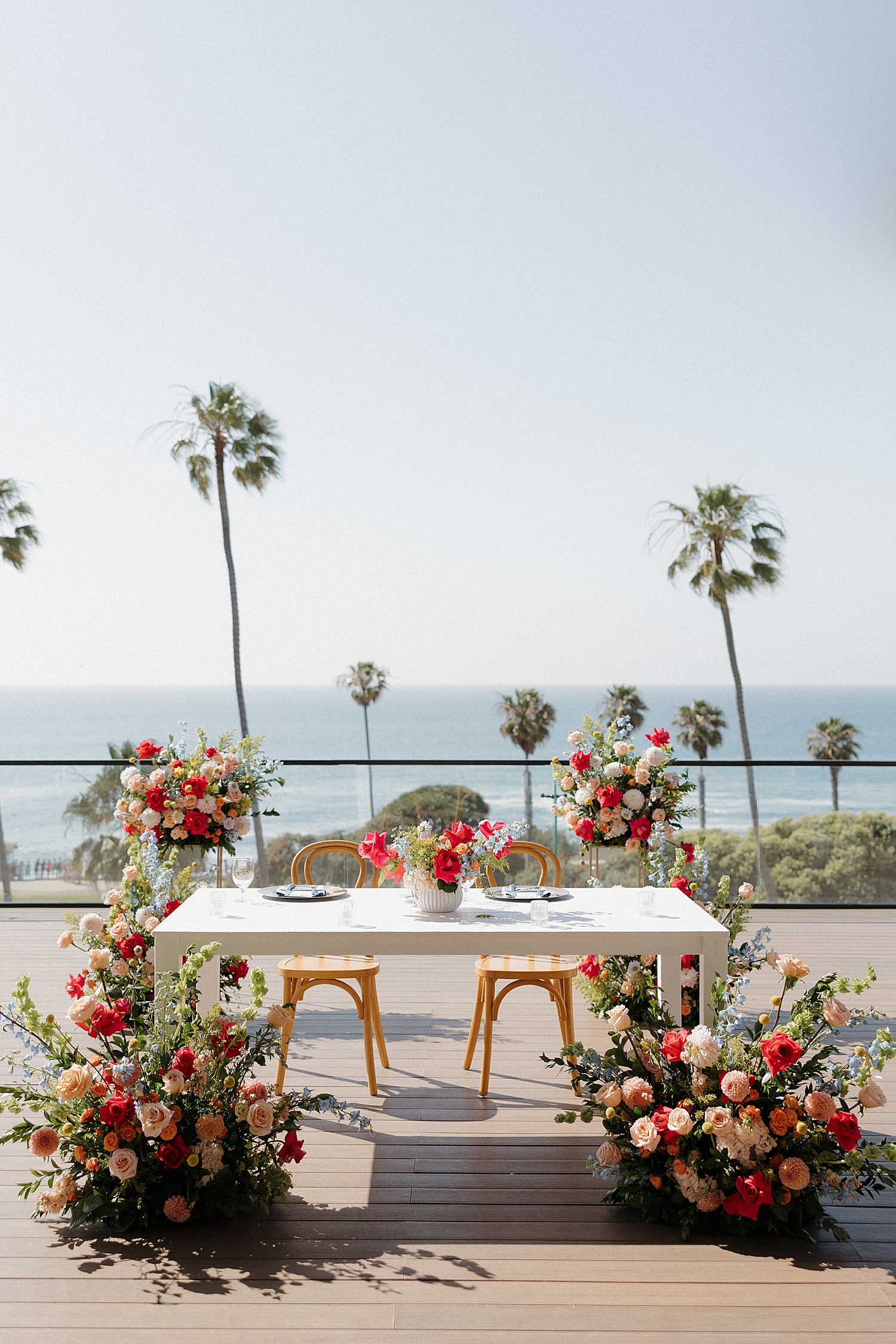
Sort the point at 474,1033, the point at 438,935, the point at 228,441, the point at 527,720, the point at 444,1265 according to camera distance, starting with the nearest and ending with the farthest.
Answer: the point at 444,1265 → the point at 438,935 → the point at 474,1033 → the point at 527,720 → the point at 228,441

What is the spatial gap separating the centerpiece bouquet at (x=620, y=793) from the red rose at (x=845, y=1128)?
172 cm

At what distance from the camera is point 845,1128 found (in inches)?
100

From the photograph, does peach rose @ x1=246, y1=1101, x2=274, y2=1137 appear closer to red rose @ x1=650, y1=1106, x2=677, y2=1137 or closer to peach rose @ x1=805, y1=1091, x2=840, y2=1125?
red rose @ x1=650, y1=1106, x2=677, y2=1137

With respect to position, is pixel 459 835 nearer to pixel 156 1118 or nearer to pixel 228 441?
pixel 156 1118

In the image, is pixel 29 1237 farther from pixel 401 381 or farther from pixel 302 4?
pixel 401 381

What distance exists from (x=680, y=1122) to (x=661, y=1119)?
9cm

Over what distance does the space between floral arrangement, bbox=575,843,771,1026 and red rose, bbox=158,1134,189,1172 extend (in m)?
1.15

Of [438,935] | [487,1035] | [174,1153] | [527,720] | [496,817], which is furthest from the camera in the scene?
[527,720]

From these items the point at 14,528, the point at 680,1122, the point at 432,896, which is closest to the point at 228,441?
the point at 14,528

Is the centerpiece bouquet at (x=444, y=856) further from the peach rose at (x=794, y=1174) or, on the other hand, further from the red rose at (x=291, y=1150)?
the peach rose at (x=794, y=1174)

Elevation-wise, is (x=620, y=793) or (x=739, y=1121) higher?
(x=620, y=793)

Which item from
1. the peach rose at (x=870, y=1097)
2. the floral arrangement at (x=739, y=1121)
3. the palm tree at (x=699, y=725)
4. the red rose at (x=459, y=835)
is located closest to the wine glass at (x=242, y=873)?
the red rose at (x=459, y=835)

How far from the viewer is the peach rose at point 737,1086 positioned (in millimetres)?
2492

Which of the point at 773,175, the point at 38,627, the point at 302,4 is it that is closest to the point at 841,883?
the point at 302,4
